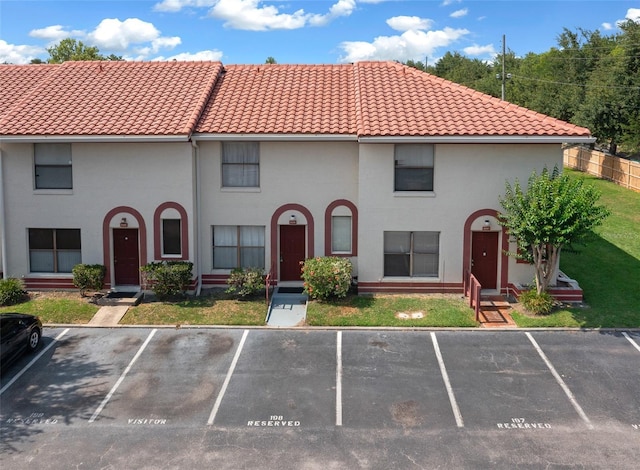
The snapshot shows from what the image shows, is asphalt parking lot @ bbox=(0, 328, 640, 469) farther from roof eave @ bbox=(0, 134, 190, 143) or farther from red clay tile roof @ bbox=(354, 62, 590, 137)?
red clay tile roof @ bbox=(354, 62, 590, 137)

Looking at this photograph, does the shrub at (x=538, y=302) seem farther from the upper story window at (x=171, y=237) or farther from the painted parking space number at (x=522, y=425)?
the upper story window at (x=171, y=237)

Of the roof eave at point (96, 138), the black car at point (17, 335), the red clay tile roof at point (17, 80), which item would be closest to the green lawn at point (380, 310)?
the black car at point (17, 335)

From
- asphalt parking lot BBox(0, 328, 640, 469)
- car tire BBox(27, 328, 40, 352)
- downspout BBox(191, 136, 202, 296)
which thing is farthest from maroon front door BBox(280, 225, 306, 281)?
car tire BBox(27, 328, 40, 352)

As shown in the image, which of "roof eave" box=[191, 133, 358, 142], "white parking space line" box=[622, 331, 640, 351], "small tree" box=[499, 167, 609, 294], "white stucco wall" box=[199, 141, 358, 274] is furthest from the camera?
"white stucco wall" box=[199, 141, 358, 274]

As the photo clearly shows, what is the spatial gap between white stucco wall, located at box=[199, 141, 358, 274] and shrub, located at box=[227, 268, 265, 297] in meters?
1.26

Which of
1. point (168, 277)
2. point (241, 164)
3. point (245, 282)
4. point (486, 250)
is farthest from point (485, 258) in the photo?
point (168, 277)

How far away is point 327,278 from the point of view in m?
18.0

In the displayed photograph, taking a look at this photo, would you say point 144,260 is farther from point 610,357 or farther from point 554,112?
point 554,112

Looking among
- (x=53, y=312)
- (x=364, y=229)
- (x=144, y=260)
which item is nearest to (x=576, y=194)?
(x=364, y=229)

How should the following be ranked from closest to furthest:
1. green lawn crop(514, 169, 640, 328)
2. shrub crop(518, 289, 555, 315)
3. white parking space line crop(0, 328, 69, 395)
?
1. white parking space line crop(0, 328, 69, 395)
2. green lawn crop(514, 169, 640, 328)
3. shrub crop(518, 289, 555, 315)

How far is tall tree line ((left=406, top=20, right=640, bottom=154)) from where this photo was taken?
1533 inches

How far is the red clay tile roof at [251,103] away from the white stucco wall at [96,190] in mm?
846

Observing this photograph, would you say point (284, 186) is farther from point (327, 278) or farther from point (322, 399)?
point (322, 399)

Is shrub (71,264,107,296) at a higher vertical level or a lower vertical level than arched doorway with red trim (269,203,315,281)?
lower
